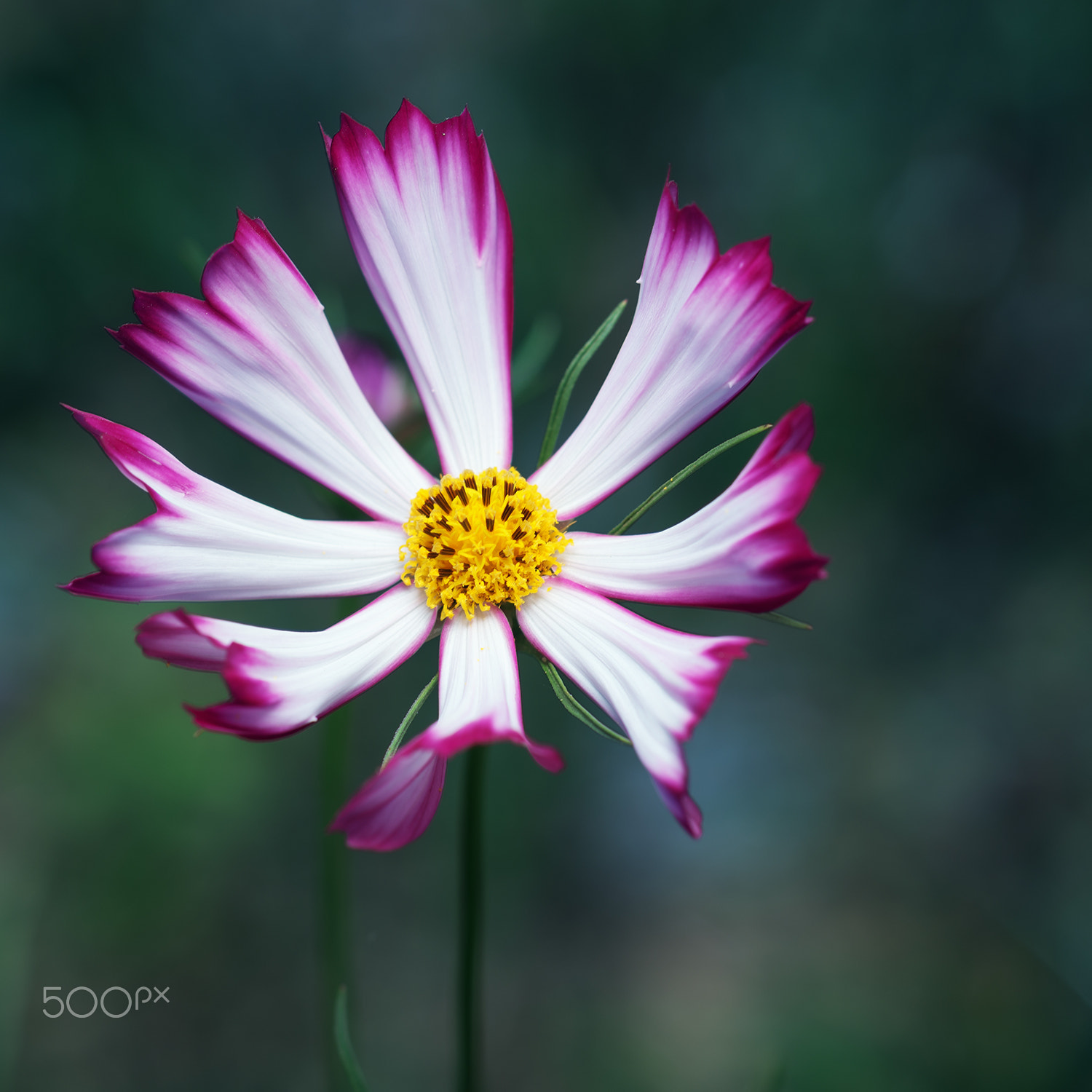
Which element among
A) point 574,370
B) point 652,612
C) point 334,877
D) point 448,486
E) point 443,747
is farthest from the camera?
point 652,612

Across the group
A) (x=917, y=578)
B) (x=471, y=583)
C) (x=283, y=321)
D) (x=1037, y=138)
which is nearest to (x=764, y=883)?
(x=917, y=578)

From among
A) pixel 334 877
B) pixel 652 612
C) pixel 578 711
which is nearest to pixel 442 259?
pixel 578 711

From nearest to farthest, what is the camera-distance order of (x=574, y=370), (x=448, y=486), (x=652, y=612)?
1. (x=574, y=370)
2. (x=448, y=486)
3. (x=652, y=612)

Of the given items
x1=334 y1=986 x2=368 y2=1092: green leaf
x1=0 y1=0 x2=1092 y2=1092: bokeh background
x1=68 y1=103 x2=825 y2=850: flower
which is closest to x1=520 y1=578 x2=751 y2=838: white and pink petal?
x1=68 y1=103 x2=825 y2=850: flower

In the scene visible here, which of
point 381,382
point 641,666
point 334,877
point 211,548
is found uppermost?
point 381,382

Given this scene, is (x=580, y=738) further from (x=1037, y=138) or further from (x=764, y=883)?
(x=1037, y=138)

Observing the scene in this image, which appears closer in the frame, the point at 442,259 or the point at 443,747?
the point at 443,747

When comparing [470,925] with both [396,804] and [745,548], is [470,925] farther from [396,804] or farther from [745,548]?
[745,548]
